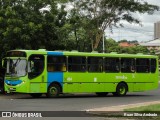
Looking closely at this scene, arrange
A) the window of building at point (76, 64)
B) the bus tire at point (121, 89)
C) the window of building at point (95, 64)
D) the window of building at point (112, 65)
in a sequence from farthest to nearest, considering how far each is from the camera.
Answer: the bus tire at point (121, 89)
the window of building at point (112, 65)
the window of building at point (95, 64)
the window of building at point (76, 64)

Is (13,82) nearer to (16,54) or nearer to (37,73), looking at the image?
(37,73)

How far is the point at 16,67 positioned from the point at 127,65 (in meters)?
7.72

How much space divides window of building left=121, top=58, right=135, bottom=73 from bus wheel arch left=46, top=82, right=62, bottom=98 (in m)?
4.94

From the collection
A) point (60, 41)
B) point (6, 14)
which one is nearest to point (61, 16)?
point (60, 41)

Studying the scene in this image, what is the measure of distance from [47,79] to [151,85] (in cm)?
→ 839

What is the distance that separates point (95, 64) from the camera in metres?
29.2

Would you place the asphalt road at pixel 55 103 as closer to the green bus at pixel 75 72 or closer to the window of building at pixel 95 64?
the green bus at pixel 75 72

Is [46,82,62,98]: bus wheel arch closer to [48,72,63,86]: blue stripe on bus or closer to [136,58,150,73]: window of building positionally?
[48,72,63,86]: blue stripe on bus

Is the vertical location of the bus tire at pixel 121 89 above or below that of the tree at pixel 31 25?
below

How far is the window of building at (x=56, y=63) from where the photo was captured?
27.0 m

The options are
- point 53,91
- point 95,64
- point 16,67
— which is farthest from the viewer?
point 95,64

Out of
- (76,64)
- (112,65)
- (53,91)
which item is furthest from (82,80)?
(112,65)

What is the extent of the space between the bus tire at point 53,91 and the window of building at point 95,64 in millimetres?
2546

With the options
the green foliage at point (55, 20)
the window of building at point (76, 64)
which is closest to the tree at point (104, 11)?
the green foliage at point (55, 20)
